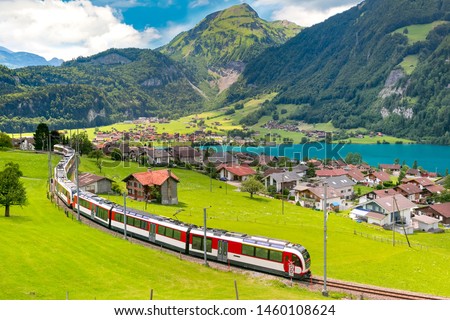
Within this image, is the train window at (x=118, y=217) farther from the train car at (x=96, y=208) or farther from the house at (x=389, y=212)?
the house at (x=389, y=212)

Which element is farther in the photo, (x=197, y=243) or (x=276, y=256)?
(x=197, y=243)

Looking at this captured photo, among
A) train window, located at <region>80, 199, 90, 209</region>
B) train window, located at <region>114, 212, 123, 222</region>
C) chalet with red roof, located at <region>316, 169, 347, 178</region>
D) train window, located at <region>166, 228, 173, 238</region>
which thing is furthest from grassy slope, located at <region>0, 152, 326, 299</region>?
chalet with red roof, located at <region>316, 169, 347, 178</region>

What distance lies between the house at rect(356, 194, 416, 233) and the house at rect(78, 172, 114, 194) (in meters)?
53.8

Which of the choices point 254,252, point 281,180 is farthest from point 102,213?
point 281,180

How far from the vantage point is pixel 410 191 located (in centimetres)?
11469

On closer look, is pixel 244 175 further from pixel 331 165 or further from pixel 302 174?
pixel 331 165

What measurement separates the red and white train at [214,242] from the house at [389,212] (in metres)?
56.3

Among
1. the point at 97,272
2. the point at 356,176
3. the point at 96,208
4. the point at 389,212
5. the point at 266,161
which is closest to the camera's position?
the point at 97,272

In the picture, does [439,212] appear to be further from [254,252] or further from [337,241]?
[254,252]

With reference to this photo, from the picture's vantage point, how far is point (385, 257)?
1726 inches

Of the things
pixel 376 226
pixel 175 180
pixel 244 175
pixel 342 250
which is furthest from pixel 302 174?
pixel 342 250

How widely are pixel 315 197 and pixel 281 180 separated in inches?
725

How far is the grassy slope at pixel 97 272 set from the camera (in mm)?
24203

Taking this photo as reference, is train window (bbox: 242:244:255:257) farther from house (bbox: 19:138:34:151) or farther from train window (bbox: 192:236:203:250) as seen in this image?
house (bbox: 19:138:34:151)
